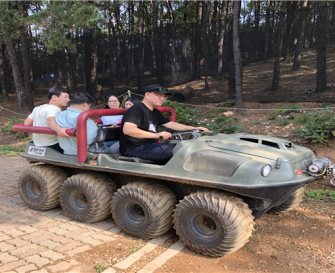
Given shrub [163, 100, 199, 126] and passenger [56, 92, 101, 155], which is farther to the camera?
shrub [163, 100, 199, 126]

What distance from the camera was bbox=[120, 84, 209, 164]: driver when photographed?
3482 millimetres

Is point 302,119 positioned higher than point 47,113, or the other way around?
point 47,113

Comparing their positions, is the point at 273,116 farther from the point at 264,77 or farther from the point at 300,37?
the point at 300,37

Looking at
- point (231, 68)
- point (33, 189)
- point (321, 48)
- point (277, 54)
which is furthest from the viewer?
point (231, 68)

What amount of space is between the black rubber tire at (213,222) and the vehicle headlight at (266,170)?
41cm

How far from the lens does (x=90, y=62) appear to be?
13.3 m

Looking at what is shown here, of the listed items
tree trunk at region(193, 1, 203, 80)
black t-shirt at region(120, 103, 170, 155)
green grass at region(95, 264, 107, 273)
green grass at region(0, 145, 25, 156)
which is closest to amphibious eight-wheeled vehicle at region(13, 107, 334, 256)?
black t-shirt at region(120, 103, 170, 155)

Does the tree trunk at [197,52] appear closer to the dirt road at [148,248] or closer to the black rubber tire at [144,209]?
the dirt road at [148,248]

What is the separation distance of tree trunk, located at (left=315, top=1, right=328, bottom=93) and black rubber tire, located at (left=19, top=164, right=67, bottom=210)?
7.89m

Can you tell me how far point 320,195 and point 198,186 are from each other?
97.3 inches

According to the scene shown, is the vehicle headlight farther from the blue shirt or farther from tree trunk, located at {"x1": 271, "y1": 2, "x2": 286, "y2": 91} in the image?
tree trunk, located at {"x1": 271, "y1": 2, "x2": 286, "y2": 91}

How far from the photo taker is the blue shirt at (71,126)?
400 cm

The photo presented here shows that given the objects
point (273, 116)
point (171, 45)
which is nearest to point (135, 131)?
point (273, 116)

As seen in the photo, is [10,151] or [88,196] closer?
[88,196]
